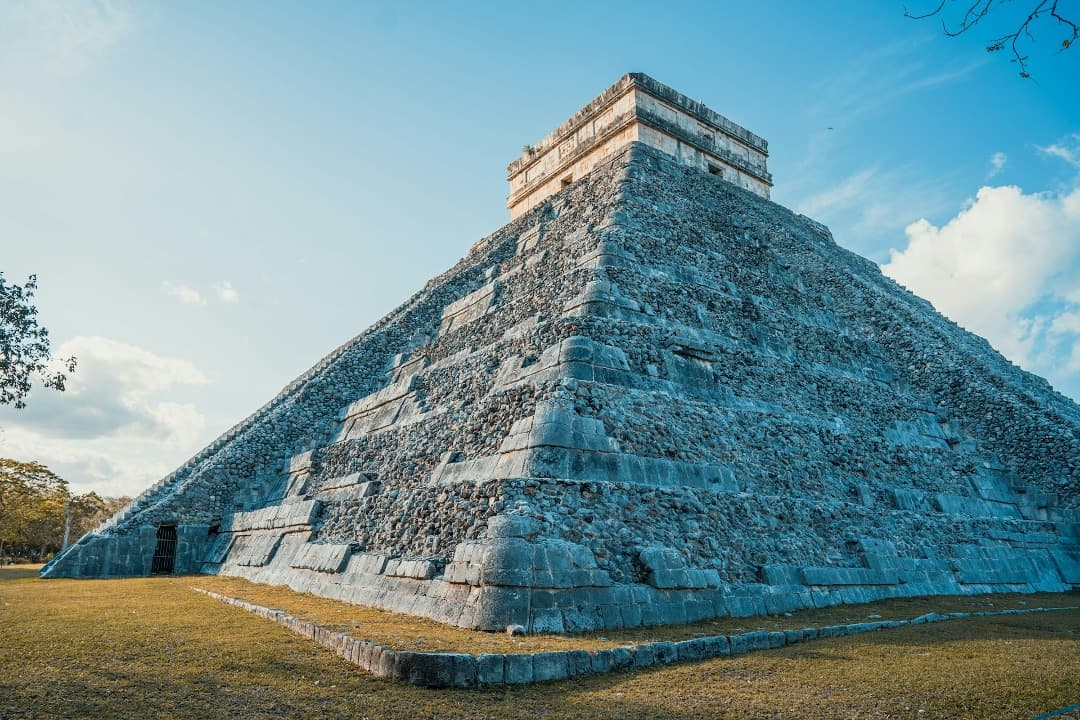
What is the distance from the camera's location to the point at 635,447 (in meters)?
9.08

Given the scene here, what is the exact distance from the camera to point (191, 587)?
1171cm

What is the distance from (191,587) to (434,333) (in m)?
7.48

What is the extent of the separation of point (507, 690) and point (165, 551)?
477 inches

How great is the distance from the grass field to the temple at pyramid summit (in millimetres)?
1133

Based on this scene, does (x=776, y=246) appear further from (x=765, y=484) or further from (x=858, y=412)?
(x=765, y=484)

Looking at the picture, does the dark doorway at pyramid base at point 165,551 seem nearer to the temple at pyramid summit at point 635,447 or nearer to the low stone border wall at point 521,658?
the temple at pyramid summit at point 635,447

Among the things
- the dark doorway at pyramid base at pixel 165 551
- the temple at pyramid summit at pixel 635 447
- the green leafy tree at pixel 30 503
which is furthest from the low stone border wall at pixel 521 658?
the green leafy tree at pixel 30 503

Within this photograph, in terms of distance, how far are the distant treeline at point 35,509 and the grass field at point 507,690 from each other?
2284cm

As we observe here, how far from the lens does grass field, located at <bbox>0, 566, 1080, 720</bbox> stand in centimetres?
465

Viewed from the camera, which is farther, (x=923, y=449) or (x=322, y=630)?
(x=923, y=449)

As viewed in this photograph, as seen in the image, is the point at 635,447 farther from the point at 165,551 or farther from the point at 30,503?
the point at 30,503

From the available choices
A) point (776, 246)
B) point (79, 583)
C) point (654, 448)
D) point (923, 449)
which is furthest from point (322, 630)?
point (776, 246)

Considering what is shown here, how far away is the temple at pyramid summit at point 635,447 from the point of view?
8.05 m

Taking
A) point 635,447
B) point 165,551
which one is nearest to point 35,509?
point 165,551
